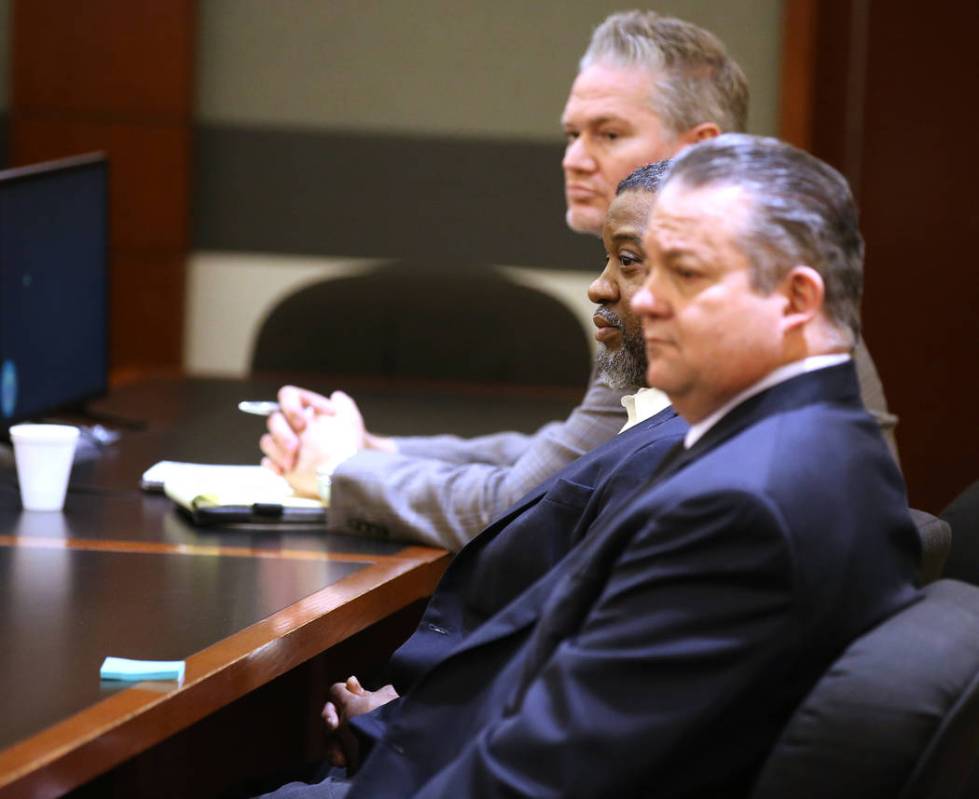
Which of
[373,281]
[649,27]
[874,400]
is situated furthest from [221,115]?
[874,400]

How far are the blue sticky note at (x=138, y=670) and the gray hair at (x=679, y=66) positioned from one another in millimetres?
1355

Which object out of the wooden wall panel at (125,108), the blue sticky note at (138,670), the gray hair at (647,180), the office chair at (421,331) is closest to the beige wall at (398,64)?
the wooden wall panel at (125,108)

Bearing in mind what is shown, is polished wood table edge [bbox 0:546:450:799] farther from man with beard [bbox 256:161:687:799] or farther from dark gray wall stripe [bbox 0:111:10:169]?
dark gray wall stripe [bbox 0:111:10:169]

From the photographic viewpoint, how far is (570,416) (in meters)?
2.51

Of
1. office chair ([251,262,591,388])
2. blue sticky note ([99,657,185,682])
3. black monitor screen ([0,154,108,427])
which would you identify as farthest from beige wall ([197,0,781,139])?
blue sticky note ([99,657,185,682])

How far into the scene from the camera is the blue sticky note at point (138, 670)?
1.64 meters

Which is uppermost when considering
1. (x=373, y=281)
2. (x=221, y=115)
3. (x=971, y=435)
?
(x=221, y=115)

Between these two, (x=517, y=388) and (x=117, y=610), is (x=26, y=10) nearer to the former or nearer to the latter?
(x=517, y=388)

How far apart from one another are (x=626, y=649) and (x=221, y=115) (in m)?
4.07

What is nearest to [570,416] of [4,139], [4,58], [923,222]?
[923,222]

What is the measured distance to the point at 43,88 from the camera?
5109mm

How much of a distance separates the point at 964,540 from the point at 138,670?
1027 mm

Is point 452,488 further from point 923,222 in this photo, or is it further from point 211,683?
point 923,222

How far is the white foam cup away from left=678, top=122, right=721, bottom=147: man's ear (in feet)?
3.41
